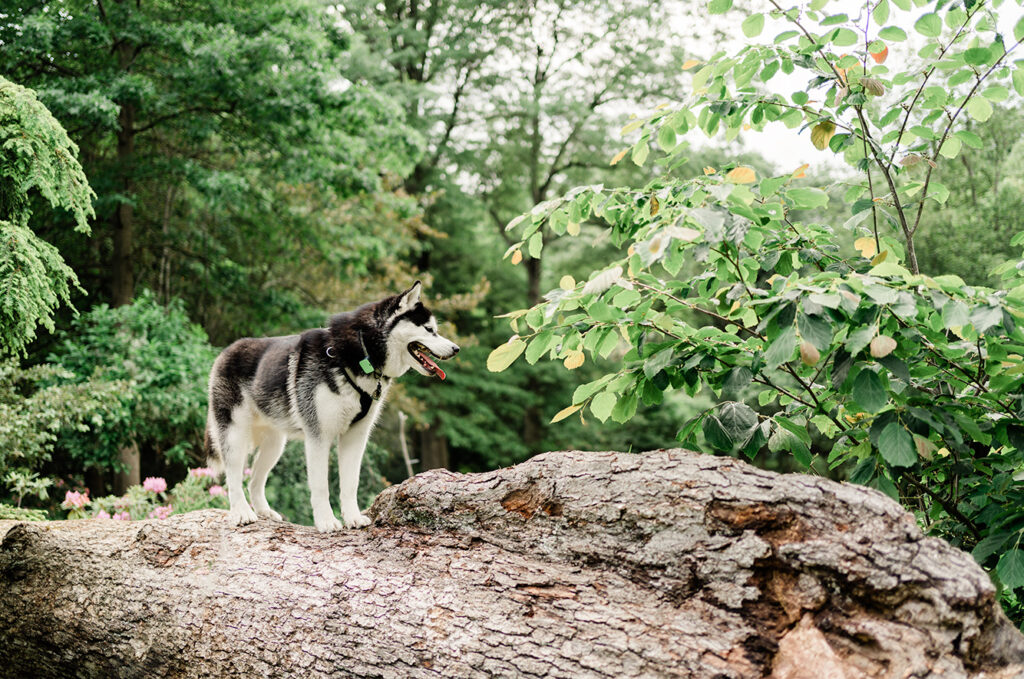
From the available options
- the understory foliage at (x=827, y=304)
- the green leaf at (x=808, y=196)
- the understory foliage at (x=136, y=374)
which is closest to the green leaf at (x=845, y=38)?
the understory foliage at (x=827, y=304)

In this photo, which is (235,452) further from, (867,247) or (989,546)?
(989,546)

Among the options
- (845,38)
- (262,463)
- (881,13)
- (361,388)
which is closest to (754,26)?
(845,38)

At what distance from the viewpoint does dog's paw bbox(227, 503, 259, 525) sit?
3.46 meters

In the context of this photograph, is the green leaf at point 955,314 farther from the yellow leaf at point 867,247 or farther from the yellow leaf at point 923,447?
the yellow leaf at point 867,247

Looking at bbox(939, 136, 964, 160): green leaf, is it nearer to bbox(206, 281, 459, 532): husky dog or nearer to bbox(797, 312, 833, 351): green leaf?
bbox(797, 312, 833, 351): green leaf

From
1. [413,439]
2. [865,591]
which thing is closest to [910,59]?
[413,439]

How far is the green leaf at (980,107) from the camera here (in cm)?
239

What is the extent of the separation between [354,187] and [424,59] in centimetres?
746

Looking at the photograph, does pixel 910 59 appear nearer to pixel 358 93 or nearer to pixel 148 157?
pixel 358 93

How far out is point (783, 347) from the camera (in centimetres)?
190

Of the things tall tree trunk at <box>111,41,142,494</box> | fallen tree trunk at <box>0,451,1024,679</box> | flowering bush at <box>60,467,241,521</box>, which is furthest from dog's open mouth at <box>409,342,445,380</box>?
tall tree trunk at <box>111,41,142,494</box>

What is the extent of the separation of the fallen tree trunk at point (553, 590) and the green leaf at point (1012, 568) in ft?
0.40

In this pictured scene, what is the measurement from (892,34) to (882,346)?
1242 mm

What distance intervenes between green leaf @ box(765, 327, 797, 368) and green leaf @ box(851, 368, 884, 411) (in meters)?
0.28
